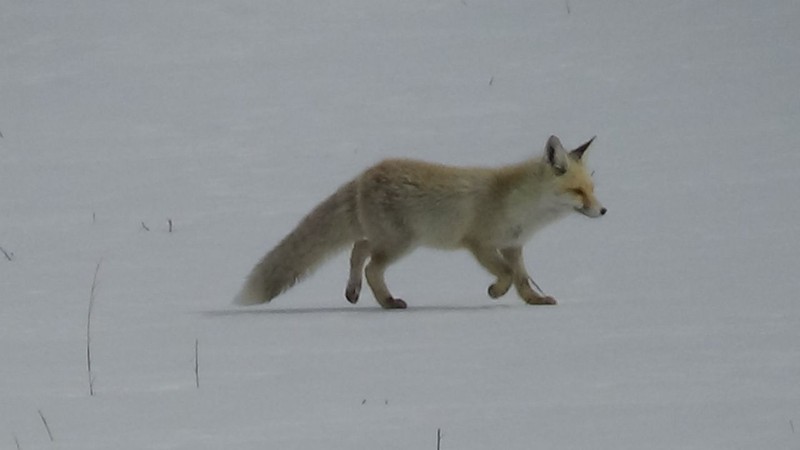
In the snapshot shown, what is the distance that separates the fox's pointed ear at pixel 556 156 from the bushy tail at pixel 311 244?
2.75 feet

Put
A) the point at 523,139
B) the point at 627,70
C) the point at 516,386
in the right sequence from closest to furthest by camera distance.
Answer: the point at 516,386
the point at 523,139
the point at 627,70

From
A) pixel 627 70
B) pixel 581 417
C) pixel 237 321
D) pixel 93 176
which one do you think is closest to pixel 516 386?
pixel 581 417

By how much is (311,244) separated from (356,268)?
229 mm

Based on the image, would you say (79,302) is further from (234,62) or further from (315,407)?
(234,62)

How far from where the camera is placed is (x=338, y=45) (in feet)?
45.7

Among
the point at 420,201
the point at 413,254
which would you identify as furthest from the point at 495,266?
the point at 413,254

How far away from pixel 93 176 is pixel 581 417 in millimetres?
6059

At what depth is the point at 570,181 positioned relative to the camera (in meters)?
8.16

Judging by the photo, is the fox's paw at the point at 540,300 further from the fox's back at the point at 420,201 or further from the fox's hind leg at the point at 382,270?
the fox's hind leg at the point at 382,270

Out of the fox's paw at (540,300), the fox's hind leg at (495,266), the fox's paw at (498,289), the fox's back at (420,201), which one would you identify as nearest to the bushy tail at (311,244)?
the fox's back at (420,201)

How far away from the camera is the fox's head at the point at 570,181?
811 cm

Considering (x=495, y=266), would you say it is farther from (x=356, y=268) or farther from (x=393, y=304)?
(x=356, y=268)

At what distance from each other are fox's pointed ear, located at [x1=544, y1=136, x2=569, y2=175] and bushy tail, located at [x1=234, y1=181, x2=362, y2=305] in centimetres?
84

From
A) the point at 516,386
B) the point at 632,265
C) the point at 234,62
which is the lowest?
the point at 234,62
